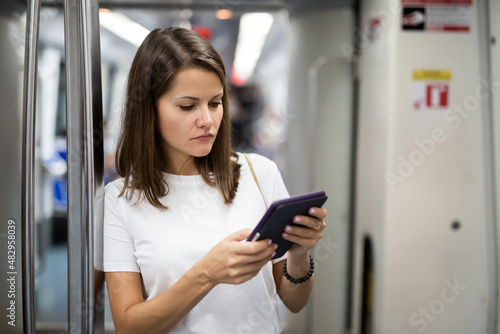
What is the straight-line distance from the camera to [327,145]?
237cm

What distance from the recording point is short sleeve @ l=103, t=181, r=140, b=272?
3.32ft

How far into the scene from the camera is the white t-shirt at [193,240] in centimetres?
102

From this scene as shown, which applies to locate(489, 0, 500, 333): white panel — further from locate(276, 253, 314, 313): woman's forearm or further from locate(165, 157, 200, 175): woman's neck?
locate(165, 157, 200, 175): woman's neck

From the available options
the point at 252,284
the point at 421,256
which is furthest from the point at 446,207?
the point at 252,284

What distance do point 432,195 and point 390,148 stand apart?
0.29 metres

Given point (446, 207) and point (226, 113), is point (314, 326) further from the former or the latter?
point (226, 113)

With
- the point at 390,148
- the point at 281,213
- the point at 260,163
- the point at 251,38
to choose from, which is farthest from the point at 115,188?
the point at 251,38

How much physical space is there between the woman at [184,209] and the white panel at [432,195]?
3.08 ft

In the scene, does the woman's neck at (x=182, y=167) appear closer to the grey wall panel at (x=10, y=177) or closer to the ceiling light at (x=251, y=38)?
the grey wall panel at (x=10, y=177)

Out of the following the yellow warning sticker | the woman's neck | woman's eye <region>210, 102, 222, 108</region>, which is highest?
the yellow warning sticker

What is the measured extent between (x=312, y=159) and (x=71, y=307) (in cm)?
159

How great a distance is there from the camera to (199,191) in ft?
3.60

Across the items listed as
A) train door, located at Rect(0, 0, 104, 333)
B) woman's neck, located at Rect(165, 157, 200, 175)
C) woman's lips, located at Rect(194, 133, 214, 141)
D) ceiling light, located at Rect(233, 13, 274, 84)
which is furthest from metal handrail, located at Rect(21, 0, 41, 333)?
ceiling light, located at Rect(233, 13, 274, 84)

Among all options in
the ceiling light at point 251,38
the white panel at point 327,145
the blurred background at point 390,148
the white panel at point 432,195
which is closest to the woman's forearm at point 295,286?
the blurred background at point 390,148
